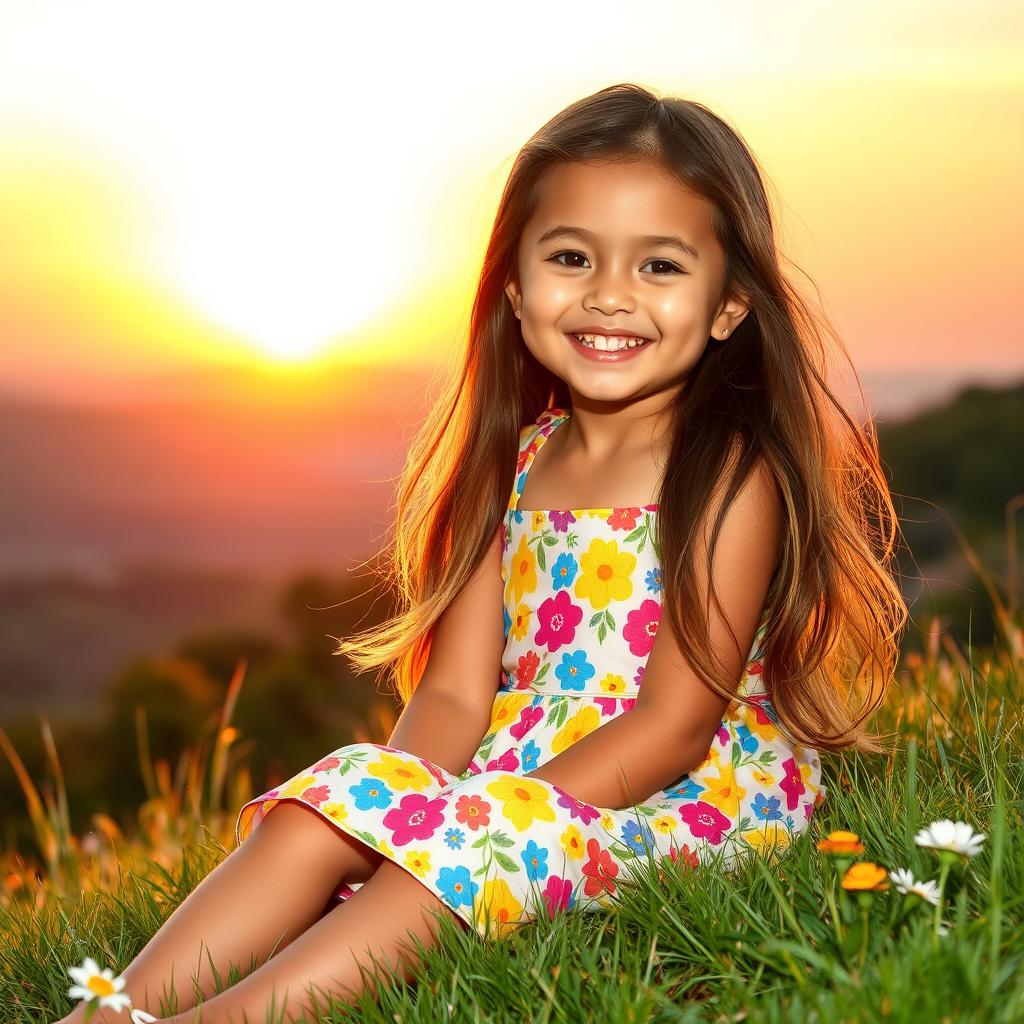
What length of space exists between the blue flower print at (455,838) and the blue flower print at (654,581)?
2.44ft

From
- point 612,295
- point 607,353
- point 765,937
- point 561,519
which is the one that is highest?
point 612,295

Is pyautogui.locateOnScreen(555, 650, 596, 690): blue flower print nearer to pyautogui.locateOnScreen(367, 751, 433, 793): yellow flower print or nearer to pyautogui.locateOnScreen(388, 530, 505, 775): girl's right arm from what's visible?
pyautogui.locateOnScreen(388, 530, 505, 775): girl's right arm

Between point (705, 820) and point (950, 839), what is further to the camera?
point (705, 820)

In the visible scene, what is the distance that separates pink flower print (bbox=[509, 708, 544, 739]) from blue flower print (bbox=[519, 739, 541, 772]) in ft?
0.13

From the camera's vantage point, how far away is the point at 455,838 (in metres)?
2.03

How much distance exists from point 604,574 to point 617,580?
31 mm

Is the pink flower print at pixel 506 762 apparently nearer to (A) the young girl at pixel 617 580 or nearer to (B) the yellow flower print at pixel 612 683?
(A) the young girl at pixel 617 580

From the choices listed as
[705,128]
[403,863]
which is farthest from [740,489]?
[403,863]

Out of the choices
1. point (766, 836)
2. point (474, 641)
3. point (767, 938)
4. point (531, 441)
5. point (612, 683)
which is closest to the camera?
point (767, 938)

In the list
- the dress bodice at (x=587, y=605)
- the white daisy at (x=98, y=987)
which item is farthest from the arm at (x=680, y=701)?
the white daisy at (x=98, y=987)

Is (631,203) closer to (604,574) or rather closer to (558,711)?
(604,574)

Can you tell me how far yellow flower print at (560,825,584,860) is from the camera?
81.6 inches

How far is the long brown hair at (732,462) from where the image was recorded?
251cm

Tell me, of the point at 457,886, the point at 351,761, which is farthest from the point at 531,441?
the point at 457,886
